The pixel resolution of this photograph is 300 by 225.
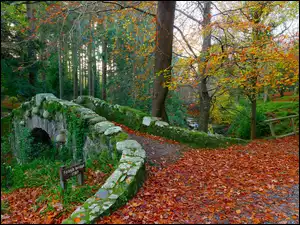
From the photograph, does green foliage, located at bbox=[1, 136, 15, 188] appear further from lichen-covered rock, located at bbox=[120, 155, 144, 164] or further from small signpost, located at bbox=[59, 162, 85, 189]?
lichen-covered rock, located at bbox=[120, 155, 144, 164]

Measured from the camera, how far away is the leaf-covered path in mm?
3068

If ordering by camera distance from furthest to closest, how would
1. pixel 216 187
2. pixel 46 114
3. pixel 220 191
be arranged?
pixel 46 114, pixel 216 187, pixel 220 191

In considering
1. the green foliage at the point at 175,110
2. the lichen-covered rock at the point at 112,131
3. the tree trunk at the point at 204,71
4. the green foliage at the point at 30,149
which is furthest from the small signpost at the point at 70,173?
the green foliage at the point at 175,110

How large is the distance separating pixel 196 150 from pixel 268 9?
4775mm

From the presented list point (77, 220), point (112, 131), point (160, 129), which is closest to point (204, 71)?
point (160, 129)

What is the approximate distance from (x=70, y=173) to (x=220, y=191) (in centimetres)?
269

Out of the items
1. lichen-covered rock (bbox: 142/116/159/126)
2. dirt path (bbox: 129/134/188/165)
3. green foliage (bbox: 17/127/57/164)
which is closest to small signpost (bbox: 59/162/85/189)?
dirt path (bbox: 129/134/188/165)

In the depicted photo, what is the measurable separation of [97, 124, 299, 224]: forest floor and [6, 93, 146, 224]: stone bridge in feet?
0.71

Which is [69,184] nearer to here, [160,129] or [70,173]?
[70,173]

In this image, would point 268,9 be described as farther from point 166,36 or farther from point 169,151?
point 169,151

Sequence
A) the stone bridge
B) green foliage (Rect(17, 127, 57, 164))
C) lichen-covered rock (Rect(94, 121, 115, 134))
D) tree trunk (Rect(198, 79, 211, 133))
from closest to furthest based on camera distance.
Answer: the stone bridge < lichen-covered rock (Rect(94, 121, 115, 134)) < tree trunk (Rect(198, 79, 211, 133)) < green foliage (Rect(17, 127, 57, 164))

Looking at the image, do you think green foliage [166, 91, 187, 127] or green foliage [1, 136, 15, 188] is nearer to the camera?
green foliage [1, 136, 15, 188]

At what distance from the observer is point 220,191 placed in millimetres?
3834

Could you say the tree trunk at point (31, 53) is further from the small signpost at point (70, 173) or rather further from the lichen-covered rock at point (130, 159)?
the lichen-covered rock at point (130, 159)
